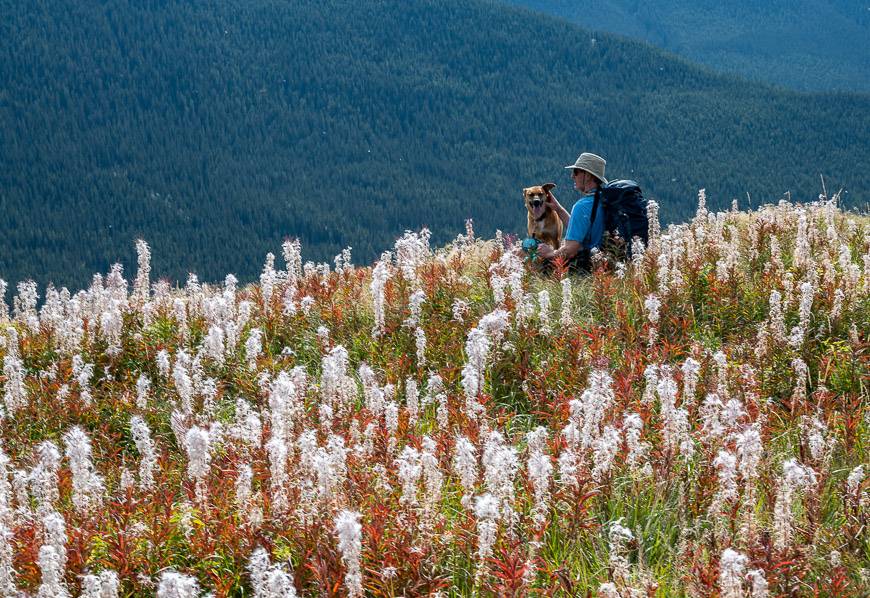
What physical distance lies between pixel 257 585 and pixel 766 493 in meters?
2.63

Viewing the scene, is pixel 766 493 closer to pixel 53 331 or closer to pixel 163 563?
pixel 163 563

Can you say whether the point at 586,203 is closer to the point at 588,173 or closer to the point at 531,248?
the point at 588,173

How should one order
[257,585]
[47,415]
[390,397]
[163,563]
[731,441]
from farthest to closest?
[47,415] < [390,397] < [731,441] < [163,563] < [257,585]

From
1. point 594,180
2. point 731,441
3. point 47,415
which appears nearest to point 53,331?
point 47,415

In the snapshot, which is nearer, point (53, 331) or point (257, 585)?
point (257, 585)

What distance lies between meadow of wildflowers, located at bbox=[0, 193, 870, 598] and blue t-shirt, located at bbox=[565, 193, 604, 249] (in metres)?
0.54

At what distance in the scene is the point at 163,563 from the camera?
15.8 ft

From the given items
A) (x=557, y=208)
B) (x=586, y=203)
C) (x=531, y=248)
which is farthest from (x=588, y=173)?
(x=557, y=208)

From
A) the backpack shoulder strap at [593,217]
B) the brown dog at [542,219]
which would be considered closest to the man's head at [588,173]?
the backpack shoulder strap at [593,217]

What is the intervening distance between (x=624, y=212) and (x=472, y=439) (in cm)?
486

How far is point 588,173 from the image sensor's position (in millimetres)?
10430

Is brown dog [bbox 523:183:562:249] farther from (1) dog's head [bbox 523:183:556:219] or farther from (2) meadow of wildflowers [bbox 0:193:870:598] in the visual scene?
(2) meadow of wildflowers [bbox 0:193:870:598]

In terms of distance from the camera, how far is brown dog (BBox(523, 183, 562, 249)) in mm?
11211

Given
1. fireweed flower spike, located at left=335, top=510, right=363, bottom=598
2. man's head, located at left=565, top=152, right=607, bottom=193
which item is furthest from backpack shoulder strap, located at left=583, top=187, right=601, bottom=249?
fireweed flower spike, located at left=335, top=510, right=363, bottom=598
